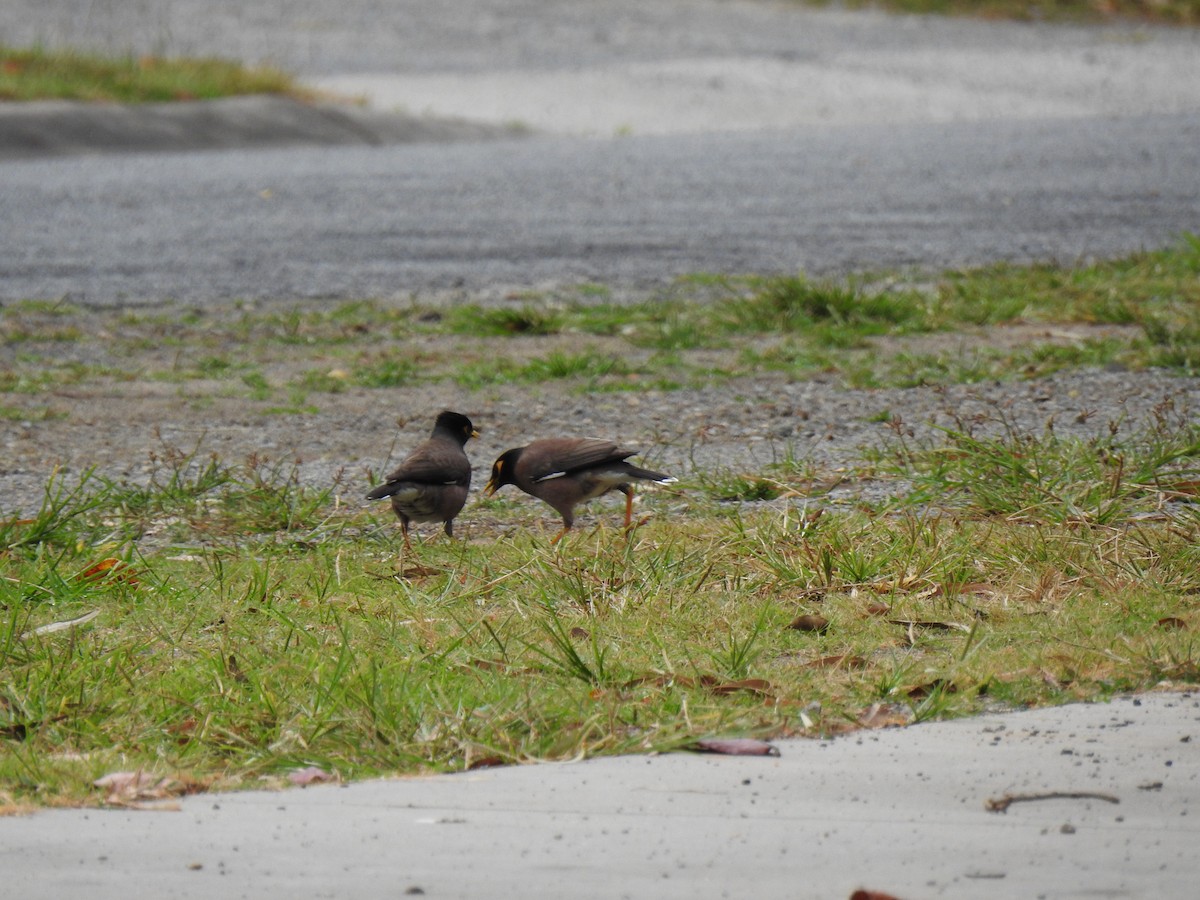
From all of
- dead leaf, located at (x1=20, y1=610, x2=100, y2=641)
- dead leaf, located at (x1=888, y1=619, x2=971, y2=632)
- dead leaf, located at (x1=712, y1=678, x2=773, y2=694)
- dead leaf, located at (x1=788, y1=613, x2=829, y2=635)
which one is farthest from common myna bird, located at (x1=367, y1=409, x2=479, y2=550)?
dead leaf, located at (x1=712, y1=678, x2=773, y2=694)

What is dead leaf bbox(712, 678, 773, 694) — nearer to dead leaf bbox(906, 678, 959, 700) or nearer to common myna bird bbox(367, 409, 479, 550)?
dead leaf bbox(906, 678, 959, 700)

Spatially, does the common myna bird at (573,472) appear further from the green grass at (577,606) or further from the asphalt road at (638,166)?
the asphalt road at (638,166)

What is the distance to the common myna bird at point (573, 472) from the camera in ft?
18.4

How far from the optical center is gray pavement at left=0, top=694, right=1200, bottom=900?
2936mm

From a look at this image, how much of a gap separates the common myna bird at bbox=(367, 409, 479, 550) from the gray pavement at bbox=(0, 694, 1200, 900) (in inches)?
80.2

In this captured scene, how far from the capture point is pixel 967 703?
3879 mm

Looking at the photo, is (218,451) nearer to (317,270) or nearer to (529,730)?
(529,730)

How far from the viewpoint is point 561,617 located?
15.2 feet

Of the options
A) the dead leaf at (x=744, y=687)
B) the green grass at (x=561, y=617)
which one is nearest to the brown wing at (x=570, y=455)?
the green grass at (x=561, y=617)

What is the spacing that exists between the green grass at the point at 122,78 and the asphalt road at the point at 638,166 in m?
1.26

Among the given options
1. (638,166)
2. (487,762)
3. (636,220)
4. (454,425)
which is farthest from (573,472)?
(638,166)

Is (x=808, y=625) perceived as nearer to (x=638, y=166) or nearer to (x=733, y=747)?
(x=733, y=747)

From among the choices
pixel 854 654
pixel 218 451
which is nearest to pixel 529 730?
pixel 854 654

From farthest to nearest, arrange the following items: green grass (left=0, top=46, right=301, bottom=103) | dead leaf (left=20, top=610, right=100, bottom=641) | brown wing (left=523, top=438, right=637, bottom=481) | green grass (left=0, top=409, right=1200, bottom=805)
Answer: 1. green grass (left=0, top=46, right=301, bottom=103)
2. brown wing (left=523, top=438, right=637, bottom=481)
3. dead leaf (left=20, top=610, right=100, bottom=641)
4. green grass (left=0, top=409, right=1200, bottom=805)
